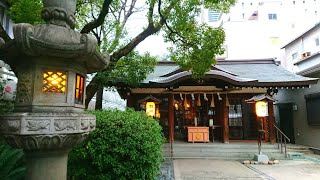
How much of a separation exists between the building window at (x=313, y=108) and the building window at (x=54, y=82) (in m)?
14.3

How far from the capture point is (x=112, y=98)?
86.7 feet

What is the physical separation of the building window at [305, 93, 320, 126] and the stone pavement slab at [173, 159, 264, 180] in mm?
6561

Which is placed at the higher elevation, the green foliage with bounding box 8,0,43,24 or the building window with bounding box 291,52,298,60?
the building window with bounding box 291,52,298,60

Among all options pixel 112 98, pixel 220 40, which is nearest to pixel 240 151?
pixel 220 40

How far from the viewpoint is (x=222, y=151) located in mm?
12797

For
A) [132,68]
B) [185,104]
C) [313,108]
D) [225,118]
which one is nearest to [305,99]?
[313,108]

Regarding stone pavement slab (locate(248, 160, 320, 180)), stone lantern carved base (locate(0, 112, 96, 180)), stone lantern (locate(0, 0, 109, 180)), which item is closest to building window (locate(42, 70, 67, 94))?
stone lantern (locate(0, 0, 109, 180))

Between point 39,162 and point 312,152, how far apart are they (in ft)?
49.0

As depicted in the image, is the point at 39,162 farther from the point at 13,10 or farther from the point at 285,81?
the point at 285,81

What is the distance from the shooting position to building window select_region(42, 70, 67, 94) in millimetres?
3760

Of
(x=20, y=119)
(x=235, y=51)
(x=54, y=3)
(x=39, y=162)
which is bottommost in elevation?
(x=39, y=162)

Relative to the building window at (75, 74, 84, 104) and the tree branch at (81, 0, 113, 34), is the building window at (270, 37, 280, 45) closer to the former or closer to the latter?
the tree branch at (81, 0, 113, 34)

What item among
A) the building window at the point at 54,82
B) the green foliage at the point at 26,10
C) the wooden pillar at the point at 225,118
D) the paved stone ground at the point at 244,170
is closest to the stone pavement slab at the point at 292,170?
the paved stone ground at the point at 244,170

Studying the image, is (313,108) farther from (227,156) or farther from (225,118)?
(227,156)
